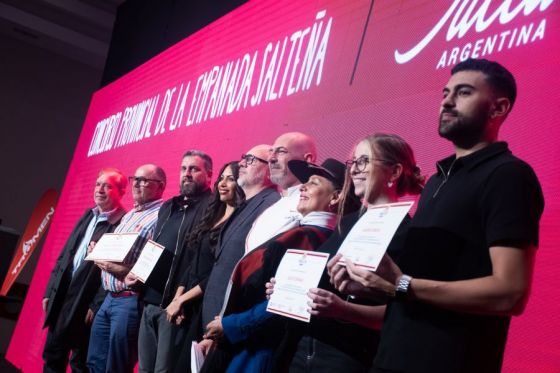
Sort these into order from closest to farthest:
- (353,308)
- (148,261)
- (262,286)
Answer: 1. (353,308)
2. (262,286)
3. (148,261)

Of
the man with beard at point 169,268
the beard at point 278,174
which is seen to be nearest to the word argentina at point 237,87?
the man with beard at point 169,268

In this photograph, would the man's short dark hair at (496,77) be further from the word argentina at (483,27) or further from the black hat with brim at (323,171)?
the black hat with brim at (323,171)

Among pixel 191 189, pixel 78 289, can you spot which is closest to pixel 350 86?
pixel 191 189

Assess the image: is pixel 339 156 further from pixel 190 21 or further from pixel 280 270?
pixel 190 21

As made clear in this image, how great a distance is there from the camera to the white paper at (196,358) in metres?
2.56

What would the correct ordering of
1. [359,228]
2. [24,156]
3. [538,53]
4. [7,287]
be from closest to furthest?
[359,228]
[538,53]
[7,287]
[24,156]

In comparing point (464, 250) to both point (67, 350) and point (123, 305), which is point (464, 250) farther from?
point (67, 350)

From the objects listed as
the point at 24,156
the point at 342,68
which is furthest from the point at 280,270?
the point at 24,156

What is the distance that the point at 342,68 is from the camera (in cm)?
345

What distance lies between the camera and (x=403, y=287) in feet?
5.30

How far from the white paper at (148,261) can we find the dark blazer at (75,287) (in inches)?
35.0

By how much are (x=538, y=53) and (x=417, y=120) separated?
1.88 ft

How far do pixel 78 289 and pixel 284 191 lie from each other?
2.49 m

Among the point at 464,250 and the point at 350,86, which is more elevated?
the point at 350,86
